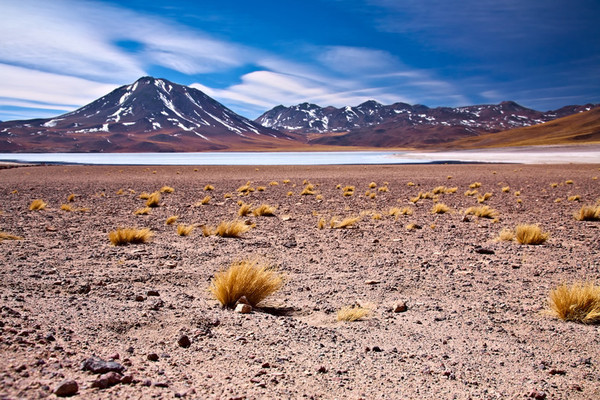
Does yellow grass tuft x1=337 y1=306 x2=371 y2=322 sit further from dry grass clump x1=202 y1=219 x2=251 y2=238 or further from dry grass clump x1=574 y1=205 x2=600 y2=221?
dry grass clump x1=574 y1=205 x2=600 y2=221

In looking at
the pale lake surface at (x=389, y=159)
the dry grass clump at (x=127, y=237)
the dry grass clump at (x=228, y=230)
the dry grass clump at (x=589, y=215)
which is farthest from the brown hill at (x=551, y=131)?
the dry grass clump at (x=127, y=237)

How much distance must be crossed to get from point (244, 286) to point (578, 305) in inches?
119

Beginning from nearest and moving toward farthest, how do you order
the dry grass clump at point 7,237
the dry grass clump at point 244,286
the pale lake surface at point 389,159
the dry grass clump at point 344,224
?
the dry grass clump at point 244,286 → the dry grass clump at point 7,237 → the dry grass clump at point 344,224 → the pale lake surface at point 389,159

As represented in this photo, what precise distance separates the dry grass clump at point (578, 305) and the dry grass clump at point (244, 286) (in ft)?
8.49

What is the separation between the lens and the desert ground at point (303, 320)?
255 centimetres

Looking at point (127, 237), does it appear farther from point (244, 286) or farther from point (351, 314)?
point (351, 314)

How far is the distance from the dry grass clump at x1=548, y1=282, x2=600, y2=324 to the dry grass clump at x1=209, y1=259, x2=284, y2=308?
2.59 m

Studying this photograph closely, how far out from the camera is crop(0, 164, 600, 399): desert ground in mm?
2549

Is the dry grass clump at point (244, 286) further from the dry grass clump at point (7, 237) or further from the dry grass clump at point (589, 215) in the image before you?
the dry grass clump at point (589, 215)

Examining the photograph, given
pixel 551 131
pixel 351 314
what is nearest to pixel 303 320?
pixel 351 314

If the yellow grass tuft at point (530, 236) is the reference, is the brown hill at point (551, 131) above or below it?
above

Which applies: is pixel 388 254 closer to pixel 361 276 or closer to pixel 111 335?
pixel 361 276

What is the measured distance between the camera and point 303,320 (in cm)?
380

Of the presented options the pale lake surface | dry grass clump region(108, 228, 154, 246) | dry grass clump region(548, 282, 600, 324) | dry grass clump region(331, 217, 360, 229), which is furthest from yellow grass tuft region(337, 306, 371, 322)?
the pale lake surface
